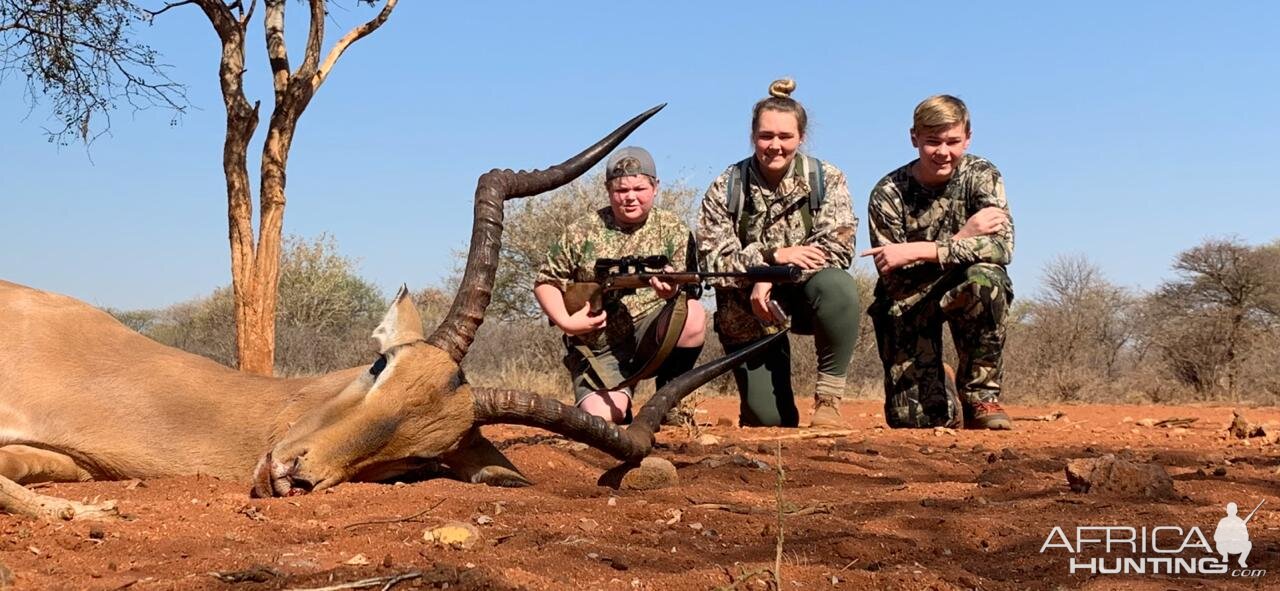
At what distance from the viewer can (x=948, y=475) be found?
527 cm

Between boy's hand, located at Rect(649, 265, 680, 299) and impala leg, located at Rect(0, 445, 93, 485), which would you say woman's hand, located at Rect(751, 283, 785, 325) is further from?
impala leg, located at Rect(0, 445, 93, 485)

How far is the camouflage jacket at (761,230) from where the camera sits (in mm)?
7238

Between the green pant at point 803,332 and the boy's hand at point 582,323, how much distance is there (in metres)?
0.99

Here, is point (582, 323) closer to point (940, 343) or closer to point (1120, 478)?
point (940, 343)

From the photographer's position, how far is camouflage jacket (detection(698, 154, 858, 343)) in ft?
23.7

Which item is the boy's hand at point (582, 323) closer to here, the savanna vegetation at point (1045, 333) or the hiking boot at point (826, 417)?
the hiking boot at point (826, 417)

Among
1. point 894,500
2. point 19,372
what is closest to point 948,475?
point 894,500

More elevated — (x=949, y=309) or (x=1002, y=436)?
(x=949, y=309)

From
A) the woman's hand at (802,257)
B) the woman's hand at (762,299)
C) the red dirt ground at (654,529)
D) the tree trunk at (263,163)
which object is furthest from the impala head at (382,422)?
the tree trunk at (263,163)

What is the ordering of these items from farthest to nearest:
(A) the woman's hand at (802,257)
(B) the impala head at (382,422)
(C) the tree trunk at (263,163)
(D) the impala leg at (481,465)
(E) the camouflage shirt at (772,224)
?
(C) the tree trunk at (263,163) → (E) the camouflage shirt at (772,224) → (A) the woman's hand at (802,257) → (D) the impala leg at (481,465) → (B) the impala head at (382,422)

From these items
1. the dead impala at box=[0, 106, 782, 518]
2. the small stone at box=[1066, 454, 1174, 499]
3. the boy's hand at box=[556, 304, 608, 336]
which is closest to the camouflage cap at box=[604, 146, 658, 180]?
the boy's hand at box=[556, 304, 608, 336]

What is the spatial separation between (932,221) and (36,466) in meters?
5.13

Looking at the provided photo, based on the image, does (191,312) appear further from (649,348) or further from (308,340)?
(649,348)

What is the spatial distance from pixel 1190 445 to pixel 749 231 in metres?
2.72
